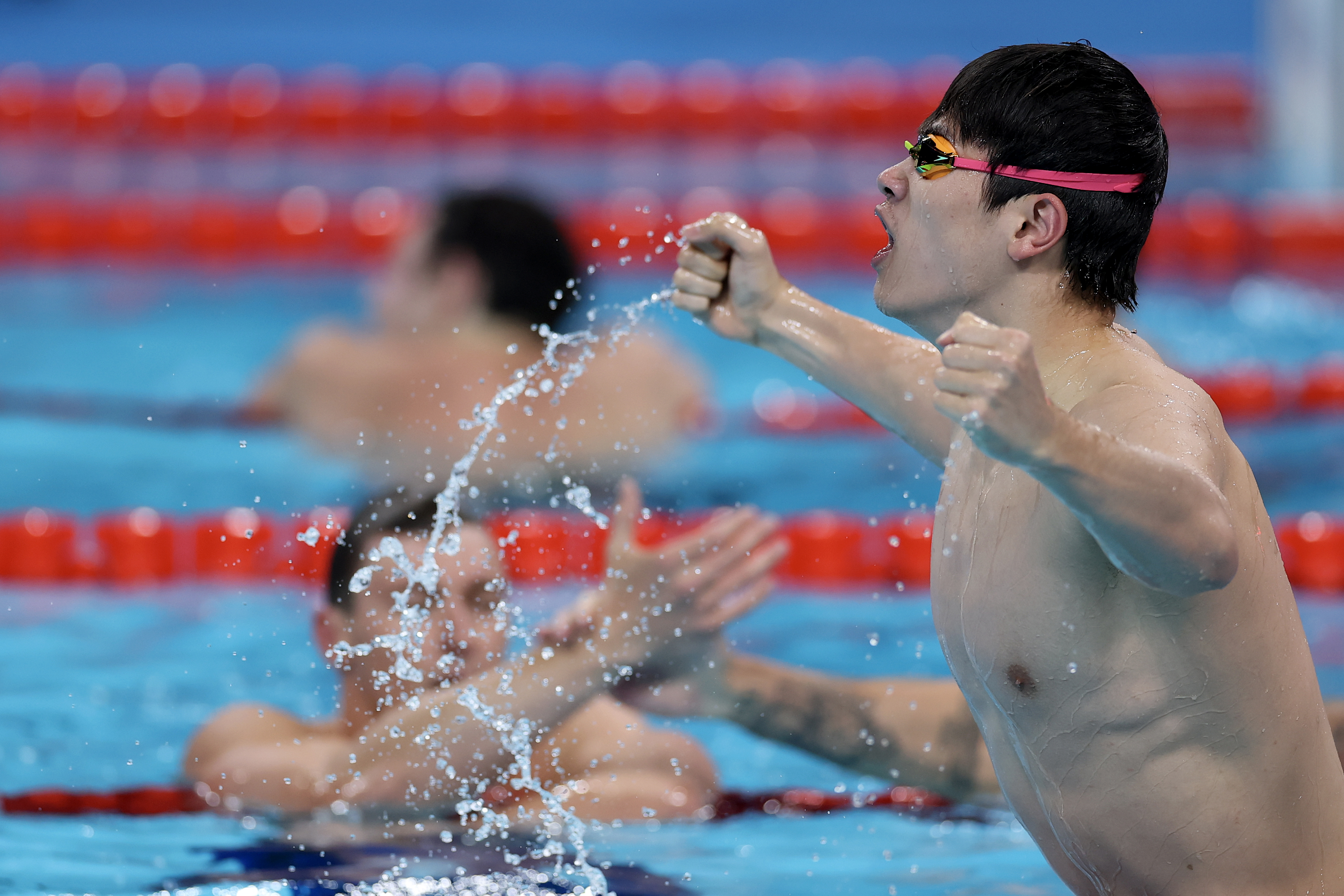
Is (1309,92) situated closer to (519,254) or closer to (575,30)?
(519,254)

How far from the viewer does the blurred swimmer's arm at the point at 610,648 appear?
2.04m

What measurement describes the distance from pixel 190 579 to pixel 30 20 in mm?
5994

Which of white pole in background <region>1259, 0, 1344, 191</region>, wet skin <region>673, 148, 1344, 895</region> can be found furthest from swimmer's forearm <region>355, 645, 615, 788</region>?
white pole in background <region>1259, 0, 1344, 191</region>

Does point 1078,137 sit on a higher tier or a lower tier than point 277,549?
lower

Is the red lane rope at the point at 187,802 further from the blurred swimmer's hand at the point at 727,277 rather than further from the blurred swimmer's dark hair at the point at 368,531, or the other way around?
the blurred swimmer's hand at the point at 727,277

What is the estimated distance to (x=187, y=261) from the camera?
230 inches

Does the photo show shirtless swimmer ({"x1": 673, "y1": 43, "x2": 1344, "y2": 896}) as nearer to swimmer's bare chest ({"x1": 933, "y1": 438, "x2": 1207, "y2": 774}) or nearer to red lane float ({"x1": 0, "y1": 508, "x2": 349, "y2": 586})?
swimmer's bare chest ({"x1": 933, "y1": 438, "x2": 1207, "y2": 774})

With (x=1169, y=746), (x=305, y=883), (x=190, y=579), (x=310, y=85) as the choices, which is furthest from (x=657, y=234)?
(x=1169, y=746)

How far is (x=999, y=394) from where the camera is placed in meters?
1.21

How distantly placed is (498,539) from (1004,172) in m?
2.13

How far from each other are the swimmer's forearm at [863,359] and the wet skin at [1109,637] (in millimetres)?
222

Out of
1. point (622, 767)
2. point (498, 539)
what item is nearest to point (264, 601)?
point (498, 539)

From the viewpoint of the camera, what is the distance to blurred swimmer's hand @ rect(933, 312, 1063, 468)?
47.7 inches

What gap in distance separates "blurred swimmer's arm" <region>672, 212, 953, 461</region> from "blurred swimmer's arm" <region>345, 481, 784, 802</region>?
0.28m
